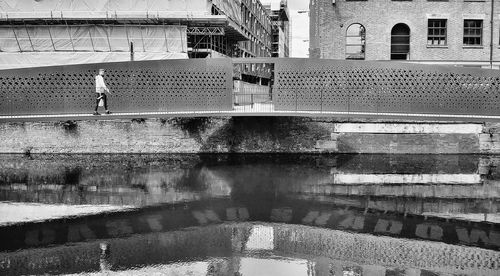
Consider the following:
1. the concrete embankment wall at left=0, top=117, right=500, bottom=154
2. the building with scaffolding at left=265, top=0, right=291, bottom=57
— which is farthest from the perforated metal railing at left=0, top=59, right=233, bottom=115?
the building with scaffolding at left=265, top=0, right=291, bottom=57

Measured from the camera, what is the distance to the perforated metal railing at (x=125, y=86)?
20.5m

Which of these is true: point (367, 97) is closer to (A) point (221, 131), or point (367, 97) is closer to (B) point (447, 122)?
(B) point (447, 122)

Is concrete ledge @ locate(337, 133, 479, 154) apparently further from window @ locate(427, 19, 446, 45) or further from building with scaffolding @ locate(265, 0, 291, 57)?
building with scaffolding @ locate(265, 0, 291, 57)

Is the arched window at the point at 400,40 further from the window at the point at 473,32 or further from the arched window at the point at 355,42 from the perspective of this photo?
the window at the point at 473,32

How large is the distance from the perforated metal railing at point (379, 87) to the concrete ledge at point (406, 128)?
71 cm

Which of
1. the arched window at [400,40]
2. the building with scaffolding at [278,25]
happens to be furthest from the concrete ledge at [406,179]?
the building with scaffolding at [278,25]

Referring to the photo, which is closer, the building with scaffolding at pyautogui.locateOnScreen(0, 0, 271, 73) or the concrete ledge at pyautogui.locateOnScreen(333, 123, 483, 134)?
the concrete ledge at pyautogui.locateOnScreen(333, 123, 483, 134)

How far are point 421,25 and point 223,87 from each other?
501 inches

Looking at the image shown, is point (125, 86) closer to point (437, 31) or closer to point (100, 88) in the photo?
point (100, 88)

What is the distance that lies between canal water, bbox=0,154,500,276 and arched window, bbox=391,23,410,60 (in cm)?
1027

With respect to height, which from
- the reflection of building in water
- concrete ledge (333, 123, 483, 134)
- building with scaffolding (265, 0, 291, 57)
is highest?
building with scaffolding (265, 0, 291, 57)

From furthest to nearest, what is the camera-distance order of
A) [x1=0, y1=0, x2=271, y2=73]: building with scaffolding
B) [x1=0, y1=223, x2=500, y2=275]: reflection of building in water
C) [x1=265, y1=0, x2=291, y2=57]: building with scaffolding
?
[x1=265, y1=0, x2=291, y2=57]: building with scaffolding, [x1=0, y1=0, x2=271, y2=73]: building with scaffolding, [x1=0, y1=223, x2=500, y2=275]: reflection of building in water

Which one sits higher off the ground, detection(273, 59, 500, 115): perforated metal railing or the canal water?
detection(273, 59, 500, 115): perforated metal railing

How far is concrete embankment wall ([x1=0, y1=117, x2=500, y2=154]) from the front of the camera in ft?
65.9
